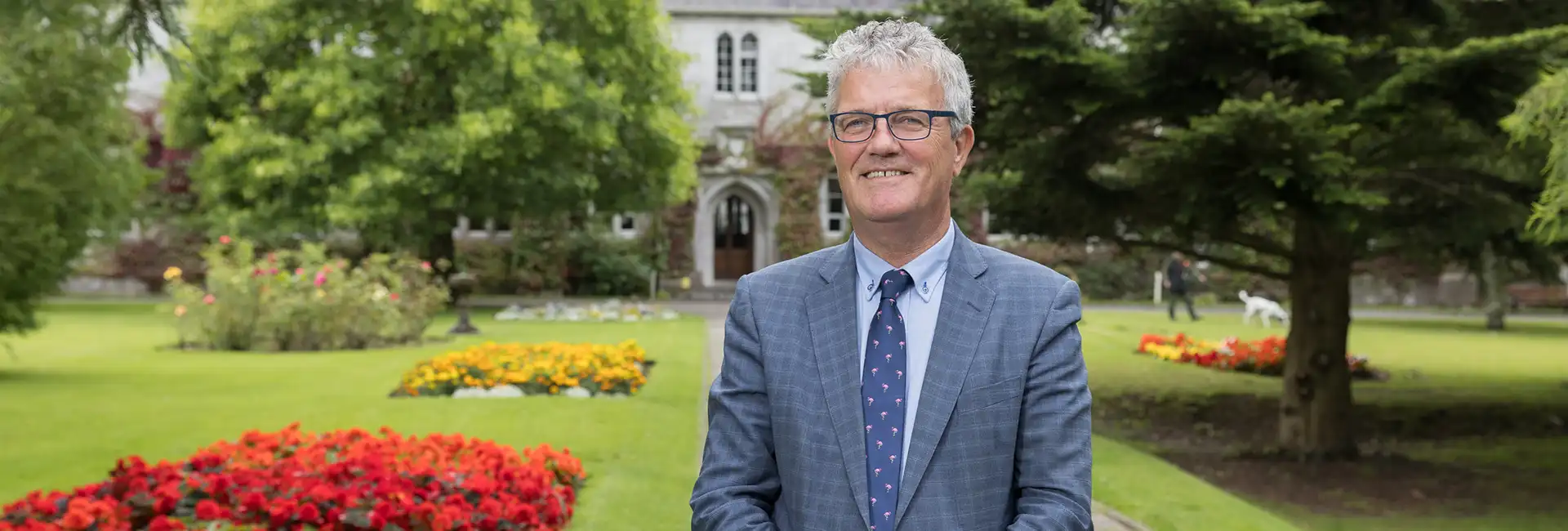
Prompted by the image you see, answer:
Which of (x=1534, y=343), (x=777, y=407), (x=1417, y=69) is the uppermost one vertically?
(x=1417, y=69)

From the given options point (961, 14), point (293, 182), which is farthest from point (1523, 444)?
point (293, 182)

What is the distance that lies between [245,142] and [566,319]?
6998 millimetres

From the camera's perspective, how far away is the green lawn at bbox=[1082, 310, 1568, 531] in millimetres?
7035

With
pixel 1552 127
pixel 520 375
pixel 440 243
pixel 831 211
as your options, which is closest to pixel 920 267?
pixel 1552 127

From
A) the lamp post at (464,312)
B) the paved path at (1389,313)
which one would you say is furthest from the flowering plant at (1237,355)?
the paved path at (1389,313)

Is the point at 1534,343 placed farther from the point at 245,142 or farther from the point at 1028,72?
the point at 245,142

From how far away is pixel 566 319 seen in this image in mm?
23391

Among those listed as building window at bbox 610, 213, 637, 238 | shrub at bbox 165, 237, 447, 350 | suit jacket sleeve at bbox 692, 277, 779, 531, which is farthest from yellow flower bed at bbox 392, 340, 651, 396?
building window at bbox 610, 213, 637, 238

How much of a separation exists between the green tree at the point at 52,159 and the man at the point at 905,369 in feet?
23.5

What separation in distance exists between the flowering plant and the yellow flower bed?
7.83 m

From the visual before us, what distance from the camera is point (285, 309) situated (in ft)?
55.0

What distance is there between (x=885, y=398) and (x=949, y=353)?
0.14 m

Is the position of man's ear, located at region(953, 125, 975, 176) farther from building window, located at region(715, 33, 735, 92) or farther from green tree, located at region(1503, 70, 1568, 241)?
building window, located at region(715, 33, 735, 92)

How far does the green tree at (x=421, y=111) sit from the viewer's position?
23.6 metres
